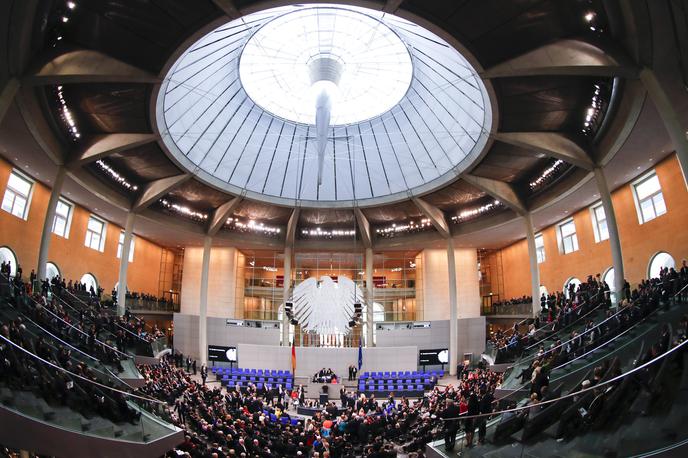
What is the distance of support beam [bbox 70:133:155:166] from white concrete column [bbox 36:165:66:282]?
108 centimetres

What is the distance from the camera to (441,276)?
42.4 metres

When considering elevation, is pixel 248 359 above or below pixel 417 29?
below

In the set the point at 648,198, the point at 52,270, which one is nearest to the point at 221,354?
the point at 52,270

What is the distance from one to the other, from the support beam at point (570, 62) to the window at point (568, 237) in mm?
19332

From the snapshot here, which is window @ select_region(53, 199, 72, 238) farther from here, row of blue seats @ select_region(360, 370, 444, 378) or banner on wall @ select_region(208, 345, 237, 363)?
row of blue seats @ select_region(360, 370, 444, 378)

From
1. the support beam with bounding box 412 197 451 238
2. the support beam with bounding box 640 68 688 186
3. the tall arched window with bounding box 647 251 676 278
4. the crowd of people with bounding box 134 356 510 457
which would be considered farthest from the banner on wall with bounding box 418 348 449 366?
the support beam with bounding box 640 68 688 186

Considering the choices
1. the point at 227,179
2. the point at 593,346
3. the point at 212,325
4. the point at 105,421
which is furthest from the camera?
the point at 212,325

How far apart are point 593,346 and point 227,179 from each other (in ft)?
90.9

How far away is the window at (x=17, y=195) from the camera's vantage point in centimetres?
2495

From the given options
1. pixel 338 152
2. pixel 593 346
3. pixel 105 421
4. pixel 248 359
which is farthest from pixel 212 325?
pixel 593 346

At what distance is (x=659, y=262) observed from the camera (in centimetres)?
2356

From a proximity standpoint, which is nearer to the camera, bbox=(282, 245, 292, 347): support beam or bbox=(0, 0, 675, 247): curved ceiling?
bbox=(0, 0, 675, 247): curved ceiling

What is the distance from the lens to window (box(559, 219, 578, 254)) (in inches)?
1292

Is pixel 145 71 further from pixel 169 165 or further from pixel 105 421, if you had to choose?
pixel 105 421
